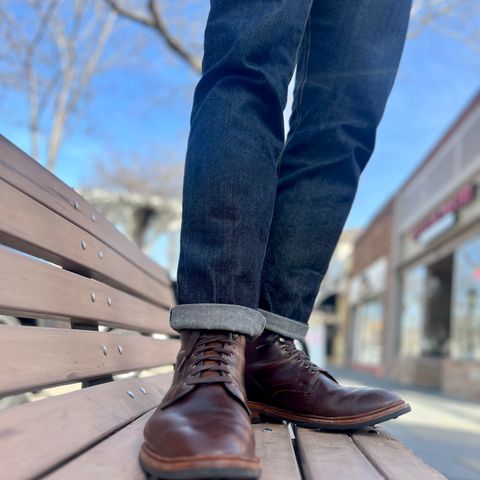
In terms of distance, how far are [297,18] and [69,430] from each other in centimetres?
84

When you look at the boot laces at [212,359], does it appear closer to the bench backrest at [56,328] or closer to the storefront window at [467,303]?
the bench backrest at [56,328]

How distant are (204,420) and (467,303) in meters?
11.2

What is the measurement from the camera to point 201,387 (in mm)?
846

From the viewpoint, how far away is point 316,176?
4.28 ft

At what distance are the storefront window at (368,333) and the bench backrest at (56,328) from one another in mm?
18170

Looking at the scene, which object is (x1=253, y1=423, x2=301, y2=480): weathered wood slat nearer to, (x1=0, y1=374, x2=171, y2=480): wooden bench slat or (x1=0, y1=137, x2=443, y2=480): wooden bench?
(x1=0, y1=137, x2=443, y2=480): wooden bench

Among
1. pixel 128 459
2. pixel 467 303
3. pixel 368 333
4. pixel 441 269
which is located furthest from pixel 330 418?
pixel 368 333

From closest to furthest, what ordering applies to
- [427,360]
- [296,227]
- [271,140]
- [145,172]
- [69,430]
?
[69,430] < [271,140] < [296,227] < [427,360] < [145,172]

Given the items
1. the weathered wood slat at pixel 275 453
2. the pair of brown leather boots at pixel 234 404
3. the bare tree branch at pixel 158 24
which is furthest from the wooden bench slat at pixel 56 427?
the bare tree branch at pixel 158 24

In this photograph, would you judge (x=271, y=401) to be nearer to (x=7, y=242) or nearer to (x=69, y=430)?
(x=69, y=430)

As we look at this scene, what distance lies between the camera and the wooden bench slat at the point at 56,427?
648 mm

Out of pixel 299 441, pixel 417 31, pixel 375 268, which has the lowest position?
pixel 299 441

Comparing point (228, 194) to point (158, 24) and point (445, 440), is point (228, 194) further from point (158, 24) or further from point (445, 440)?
point (158, 24)

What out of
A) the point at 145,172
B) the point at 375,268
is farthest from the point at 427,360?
the point at 145,172
